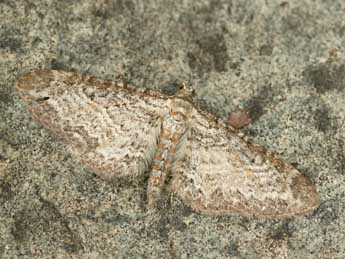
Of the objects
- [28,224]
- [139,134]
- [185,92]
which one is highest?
[185,92]

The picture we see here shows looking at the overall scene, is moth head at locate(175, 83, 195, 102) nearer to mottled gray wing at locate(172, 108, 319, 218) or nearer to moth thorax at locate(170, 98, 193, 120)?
moth thorax at locate(170, 98, 193, 120)

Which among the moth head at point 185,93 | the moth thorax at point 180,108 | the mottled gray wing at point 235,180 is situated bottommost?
the mottled gray wing at point 235,180

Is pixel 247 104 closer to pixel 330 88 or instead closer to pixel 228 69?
pixel 228 69

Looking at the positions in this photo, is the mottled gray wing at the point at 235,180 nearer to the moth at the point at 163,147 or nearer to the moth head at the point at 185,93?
the moth at the point at 163,147

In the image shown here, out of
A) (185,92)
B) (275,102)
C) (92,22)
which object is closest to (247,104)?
(275,102)

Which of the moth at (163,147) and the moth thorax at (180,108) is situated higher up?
the moth thorax at (180,108)

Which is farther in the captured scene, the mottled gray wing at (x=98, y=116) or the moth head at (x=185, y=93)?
the moth head at (x=185, y=93)

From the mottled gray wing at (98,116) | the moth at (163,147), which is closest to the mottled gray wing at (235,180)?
the moth at (163,147)
